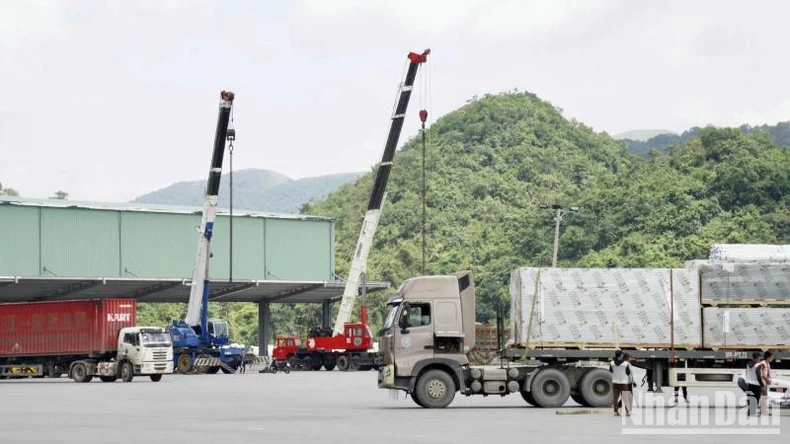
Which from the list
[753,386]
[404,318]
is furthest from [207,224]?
[753,386]

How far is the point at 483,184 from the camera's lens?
489 feet

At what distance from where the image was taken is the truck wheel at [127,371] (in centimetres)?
5597

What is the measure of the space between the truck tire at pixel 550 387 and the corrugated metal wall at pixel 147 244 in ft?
139

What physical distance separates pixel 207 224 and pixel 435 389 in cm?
3091

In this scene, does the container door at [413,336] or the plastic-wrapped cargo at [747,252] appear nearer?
the container door at [413,336]

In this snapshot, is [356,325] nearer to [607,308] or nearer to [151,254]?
[151,254]

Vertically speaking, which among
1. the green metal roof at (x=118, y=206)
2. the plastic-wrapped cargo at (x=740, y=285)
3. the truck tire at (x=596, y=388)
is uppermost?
the green metal roof at (x=118, y=206)

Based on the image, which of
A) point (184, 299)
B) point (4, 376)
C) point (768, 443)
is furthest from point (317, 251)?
point (768, 443)

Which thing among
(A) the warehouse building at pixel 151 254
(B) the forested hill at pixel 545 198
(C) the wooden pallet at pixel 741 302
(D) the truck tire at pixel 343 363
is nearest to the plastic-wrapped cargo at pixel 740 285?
(C) the wooden pallet at pixel 741 302

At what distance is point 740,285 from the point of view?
1308 inches

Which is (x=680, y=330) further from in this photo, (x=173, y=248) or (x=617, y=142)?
(x=617, y=142)

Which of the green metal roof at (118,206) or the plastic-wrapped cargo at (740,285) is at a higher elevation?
the green metal roof at (118,206)

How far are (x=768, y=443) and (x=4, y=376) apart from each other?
142 ft

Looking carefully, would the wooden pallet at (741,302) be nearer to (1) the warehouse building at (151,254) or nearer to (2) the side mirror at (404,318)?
(2) the side mirror at (404,318)
